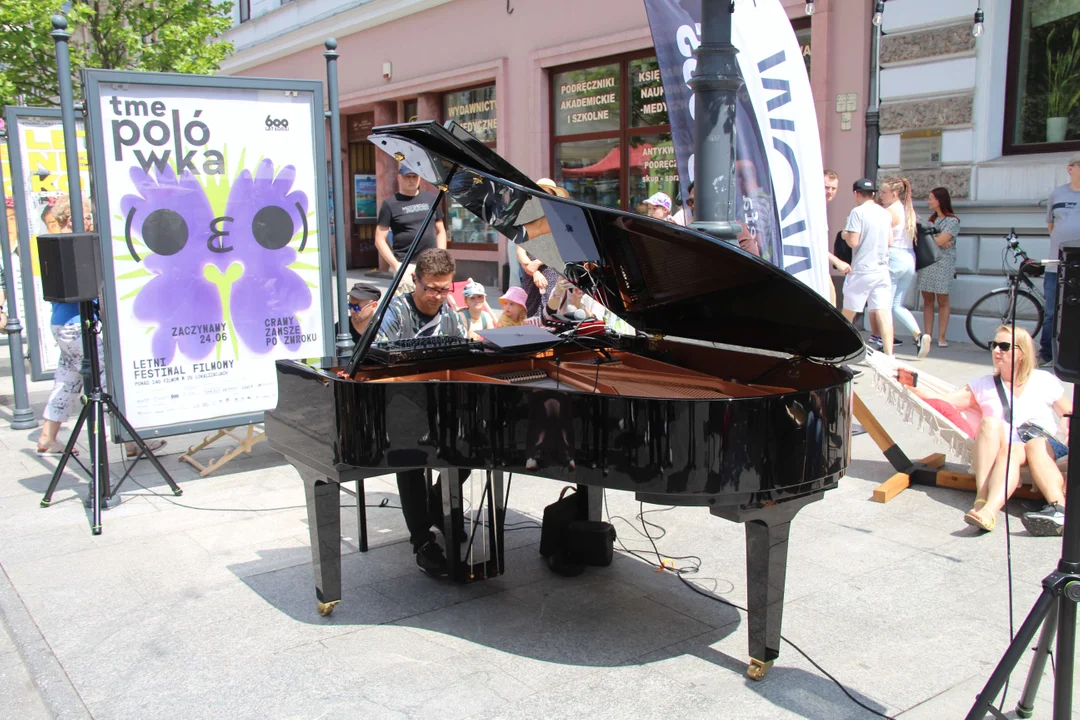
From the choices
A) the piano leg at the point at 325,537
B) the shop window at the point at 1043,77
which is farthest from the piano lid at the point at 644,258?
the shop window at the point at 1043,77

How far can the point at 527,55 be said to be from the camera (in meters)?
16.2

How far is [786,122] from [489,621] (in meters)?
3.80

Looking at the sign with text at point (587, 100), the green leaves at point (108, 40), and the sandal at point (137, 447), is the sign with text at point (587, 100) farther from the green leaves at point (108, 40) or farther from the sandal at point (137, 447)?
the sandal at point (137, 447)

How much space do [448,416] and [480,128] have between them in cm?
Result: 1524

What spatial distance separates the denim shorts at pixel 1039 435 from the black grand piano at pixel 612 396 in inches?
79.0

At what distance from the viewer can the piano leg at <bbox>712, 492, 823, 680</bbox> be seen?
3.48 m

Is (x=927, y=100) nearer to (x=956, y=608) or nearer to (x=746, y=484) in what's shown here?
(x=956, y=608)

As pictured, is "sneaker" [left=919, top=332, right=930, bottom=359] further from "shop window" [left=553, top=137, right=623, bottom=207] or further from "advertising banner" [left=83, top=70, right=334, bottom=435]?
"shop window" [left=553, top=137, right=623, bottom=207]

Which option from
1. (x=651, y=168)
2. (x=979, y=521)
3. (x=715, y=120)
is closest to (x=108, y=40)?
(x=651, y=168)

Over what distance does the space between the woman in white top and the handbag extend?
20cm

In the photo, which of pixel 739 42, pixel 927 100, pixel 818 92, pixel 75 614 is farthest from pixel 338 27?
pixel 75 614

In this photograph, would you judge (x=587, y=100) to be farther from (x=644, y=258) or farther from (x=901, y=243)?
(x=644, y=258)

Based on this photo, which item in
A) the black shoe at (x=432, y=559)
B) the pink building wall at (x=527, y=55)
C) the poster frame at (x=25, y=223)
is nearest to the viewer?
the black shoe at (x=432, y=559)

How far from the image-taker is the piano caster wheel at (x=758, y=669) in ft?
11.7
